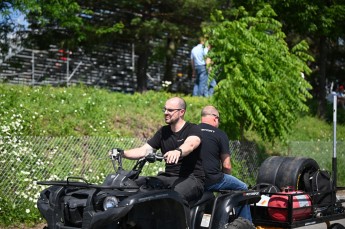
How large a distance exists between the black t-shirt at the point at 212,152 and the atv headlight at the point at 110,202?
1.85 m

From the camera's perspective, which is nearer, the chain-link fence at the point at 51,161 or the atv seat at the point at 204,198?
the atv seat at the point at 204,198

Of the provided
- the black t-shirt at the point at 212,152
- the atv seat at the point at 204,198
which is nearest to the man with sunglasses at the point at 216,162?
the black t-shirt at the point at 212,152

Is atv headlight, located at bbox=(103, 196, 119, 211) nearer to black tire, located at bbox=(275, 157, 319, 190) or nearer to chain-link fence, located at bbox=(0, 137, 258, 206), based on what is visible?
black tire, located at bbox=(275, 157, 319, 190)

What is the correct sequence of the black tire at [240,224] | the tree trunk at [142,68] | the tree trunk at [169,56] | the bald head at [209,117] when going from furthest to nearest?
1. the tree trunk at [169,56]
2. the tree trunk at [142,68]
3. the bald head at [209,117]
4. the black tire at [240,224]

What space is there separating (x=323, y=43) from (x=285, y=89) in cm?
930

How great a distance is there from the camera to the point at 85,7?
21875 mm

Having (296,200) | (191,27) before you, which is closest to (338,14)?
(191,27)

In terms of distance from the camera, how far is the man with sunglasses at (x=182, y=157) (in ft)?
24.3

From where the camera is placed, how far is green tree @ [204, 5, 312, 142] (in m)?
14.0

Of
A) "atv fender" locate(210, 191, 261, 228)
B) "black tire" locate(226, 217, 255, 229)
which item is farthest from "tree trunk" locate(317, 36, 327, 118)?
"black tire" locate(226, 217, 255, 229)

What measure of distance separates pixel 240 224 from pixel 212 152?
3.55 ft

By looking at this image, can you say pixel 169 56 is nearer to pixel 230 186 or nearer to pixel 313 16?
pixel 313 16

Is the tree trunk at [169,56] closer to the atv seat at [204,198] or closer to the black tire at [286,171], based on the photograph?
the black tire at [286,171]

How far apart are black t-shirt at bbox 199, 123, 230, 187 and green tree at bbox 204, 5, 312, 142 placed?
5332 mm
